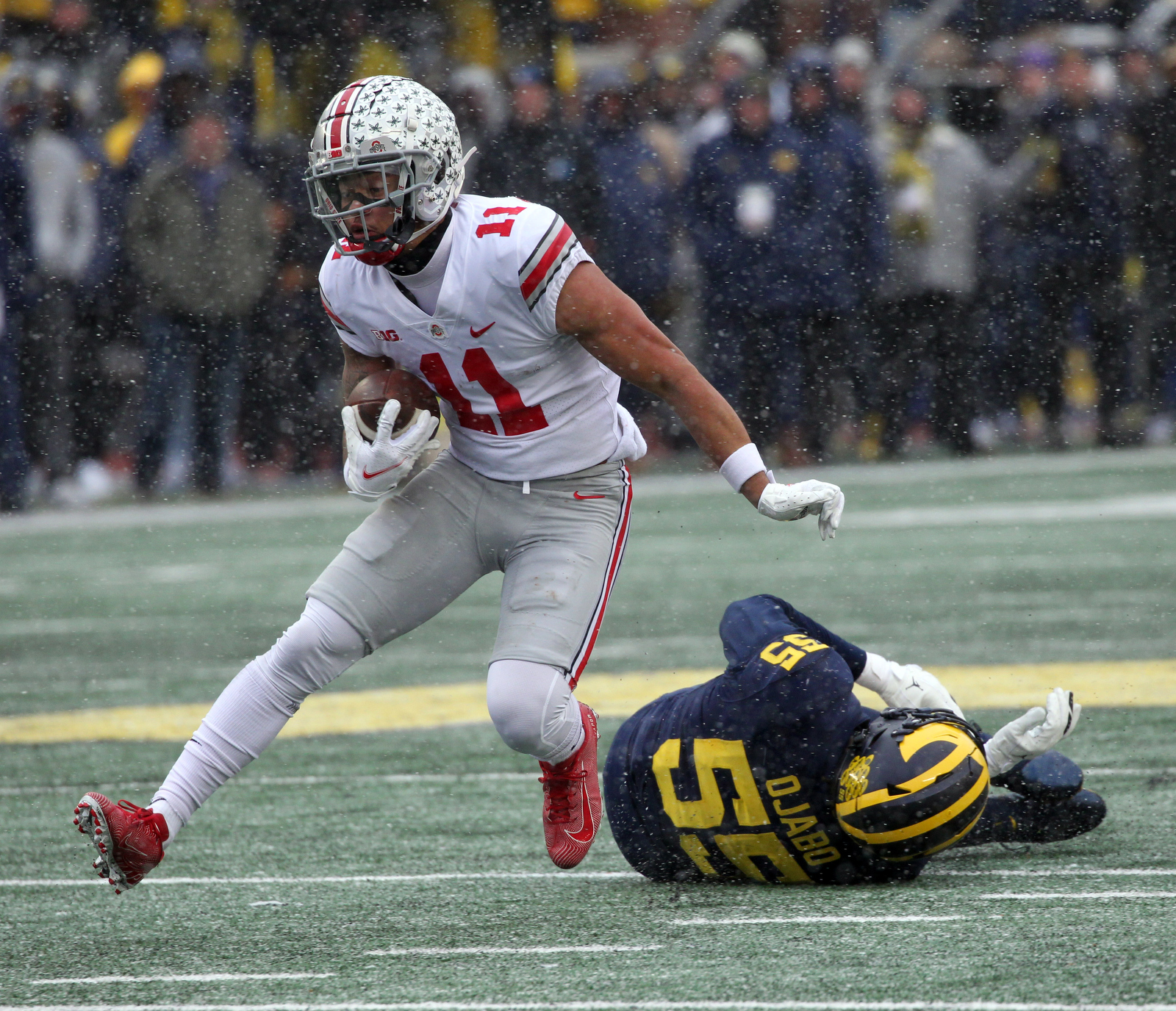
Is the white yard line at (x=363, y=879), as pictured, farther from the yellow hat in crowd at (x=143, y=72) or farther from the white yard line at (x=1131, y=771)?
the yellow hat in crowd at (x=143, y=72)

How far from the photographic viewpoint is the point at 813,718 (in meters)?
3.54

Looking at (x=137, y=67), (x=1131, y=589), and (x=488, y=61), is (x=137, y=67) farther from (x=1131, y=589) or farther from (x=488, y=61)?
(x=1131, y=589)

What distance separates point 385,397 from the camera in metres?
3.93

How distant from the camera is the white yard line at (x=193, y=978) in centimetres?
317

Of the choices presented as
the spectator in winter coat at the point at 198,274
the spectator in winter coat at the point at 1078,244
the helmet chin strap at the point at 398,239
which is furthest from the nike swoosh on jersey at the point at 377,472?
the spectator in winter coat at the point at 1078,244

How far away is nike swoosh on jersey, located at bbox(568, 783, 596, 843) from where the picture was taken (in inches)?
155

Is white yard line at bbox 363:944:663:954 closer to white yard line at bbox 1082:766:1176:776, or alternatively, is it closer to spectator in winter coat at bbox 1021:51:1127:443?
white yard line at bbox 1082:766:1176:776

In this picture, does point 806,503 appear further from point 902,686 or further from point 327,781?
point 327,781

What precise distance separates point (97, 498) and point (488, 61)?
11.9 ft

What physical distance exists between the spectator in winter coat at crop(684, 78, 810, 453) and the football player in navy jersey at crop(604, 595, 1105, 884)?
750 centimetres

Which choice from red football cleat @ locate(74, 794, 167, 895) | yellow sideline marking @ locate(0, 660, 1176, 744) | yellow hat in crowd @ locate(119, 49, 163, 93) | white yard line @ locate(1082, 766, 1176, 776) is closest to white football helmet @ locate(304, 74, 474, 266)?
red football cleat @ locate(74, 794, 167, 895)

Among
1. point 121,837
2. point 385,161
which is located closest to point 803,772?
→ point 121,837

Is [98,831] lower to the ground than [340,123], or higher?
lower

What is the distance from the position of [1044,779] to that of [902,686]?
1.10 feet
